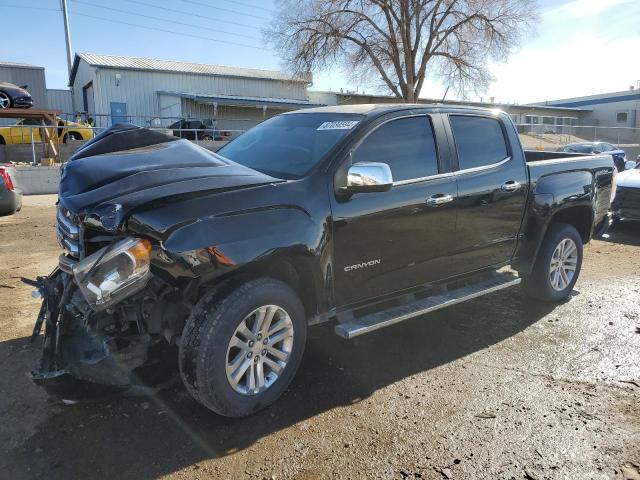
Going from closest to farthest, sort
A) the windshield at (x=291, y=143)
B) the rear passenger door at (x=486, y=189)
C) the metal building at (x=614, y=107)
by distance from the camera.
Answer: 1. the windshield at (x=291, y=143)
2. the rear passenger door at (x=486, y=189)
3. the metal building at (x=614, y=107)

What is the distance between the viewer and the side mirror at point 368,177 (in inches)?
129

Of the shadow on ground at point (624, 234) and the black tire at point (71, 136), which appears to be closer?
the shadow on ground at point (624, 234)

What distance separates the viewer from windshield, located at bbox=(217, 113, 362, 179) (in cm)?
359

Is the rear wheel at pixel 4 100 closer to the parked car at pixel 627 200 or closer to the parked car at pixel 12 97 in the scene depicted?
the parked car at pixel 12 97

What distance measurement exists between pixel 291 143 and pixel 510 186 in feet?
6.80

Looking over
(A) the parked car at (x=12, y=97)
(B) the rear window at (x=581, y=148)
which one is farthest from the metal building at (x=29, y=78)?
(B) the rear window at (x=581, y=148)

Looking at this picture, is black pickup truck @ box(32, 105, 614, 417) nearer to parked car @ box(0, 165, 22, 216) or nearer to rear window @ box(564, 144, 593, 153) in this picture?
parked car @ box(0, 165, 22, 216)

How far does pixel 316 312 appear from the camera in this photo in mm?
3408

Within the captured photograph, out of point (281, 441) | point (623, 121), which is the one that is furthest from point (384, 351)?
point (623, 121)

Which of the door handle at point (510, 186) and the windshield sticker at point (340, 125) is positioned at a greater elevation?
the windshield sticker at point (340, 125)

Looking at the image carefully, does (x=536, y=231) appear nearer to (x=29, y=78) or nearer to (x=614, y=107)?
(x=29, y=78)

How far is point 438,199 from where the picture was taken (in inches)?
156

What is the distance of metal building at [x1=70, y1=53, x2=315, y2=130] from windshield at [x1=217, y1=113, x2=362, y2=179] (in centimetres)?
2720

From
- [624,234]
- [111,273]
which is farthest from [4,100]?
[624,234]
